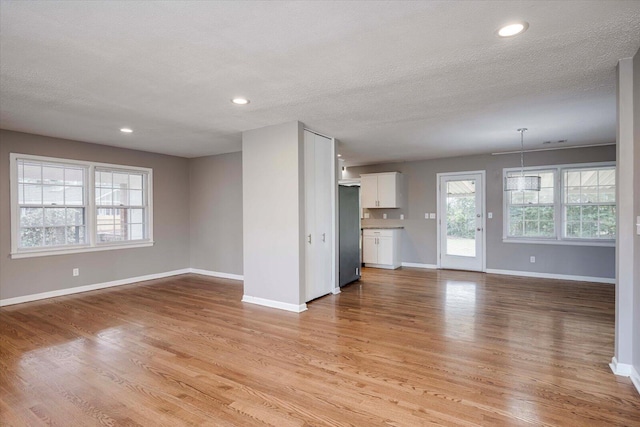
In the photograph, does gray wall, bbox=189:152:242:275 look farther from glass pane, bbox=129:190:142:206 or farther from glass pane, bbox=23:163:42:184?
glass pane, bbox=23:163:42:184

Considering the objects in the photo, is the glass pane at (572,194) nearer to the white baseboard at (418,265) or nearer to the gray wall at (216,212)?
the white baseboard at (418,265)

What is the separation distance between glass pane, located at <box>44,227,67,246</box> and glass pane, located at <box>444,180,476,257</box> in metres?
7.06

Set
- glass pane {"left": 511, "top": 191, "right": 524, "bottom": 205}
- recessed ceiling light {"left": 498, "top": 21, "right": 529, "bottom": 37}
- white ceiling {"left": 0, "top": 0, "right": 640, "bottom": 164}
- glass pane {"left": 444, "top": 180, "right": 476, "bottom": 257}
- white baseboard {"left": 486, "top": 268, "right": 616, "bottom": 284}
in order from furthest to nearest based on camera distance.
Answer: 1. glass pane {"left": 444, "top": 180, "right": 476, "bottom": 257}
2. glass pane {"left": 511, "top": 191, "right": 524, "bottom": 205}
3. white baseboard {"left": 486, "top": 268, "right": 616, "bottom": 284}
4. recessed ceiling light {"left": 498, "top": 21, "right": 529, "bottom": 37}
5. white ceiling {"left": 0, "top": 0, "right": 640, "bottom": 164}

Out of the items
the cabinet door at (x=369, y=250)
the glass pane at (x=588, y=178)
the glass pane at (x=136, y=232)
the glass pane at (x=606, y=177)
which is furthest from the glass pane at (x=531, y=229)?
the glass pane at (x=136, y=232)

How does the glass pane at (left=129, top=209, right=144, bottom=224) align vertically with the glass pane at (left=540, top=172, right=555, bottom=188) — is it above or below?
below

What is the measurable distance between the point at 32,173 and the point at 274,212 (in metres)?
3.71

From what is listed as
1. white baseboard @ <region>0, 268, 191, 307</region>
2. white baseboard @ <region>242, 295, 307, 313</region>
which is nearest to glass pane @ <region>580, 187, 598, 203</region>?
white baseboard @ <region>242, 295, 307, 313</region>

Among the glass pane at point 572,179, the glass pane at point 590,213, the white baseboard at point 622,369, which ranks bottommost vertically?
the white baseboard at point 622,369

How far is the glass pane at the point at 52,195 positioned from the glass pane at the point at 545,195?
325 inches

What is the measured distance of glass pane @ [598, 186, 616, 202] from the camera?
594 cm

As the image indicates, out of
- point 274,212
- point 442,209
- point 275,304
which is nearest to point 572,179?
point 442,209

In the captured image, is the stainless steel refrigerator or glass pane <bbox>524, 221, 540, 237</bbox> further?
glass pane <bbox>524, 221, 540, 237</bbox>

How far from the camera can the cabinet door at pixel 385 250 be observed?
24.7 feet

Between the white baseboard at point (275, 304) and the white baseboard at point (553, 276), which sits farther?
the white baseboard at point (553, 276)
